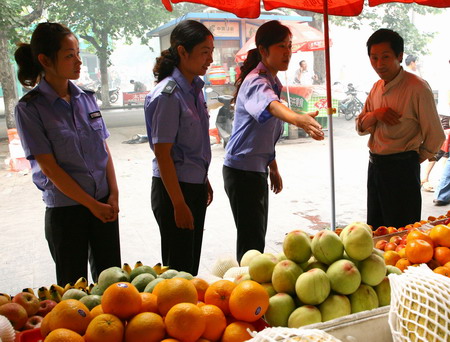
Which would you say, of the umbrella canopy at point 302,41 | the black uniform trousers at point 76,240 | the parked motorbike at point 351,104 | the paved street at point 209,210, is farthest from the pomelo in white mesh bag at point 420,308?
the parked motorbike at point 351,104

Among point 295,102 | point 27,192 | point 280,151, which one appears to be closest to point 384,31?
point 27,192

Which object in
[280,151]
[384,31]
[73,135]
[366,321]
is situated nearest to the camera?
[366,321]

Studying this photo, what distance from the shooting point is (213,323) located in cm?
129

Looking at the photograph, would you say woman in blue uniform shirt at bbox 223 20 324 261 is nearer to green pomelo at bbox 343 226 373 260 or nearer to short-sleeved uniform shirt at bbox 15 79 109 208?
short-sleeved uniform shirt at bbox 15 79 109 208

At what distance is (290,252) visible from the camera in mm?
1506

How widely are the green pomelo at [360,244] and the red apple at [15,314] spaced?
1079 millimetres

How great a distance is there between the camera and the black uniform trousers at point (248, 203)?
2.69 metres

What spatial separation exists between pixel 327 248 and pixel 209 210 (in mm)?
4432

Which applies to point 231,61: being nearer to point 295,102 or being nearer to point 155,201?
point 295,102

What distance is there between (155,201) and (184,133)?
1.33 ft

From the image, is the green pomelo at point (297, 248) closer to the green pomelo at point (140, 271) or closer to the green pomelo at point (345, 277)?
the green pomelo at point (345, 277)

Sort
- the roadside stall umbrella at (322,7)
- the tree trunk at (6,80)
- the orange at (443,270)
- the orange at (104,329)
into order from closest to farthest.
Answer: the orange at (104,329)
the orange at (443,270)
the roadside stall umbrella at (322,7)
the tree trunk at (6,80)

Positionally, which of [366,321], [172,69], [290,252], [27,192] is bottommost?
[27,192]

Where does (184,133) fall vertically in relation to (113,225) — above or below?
above
